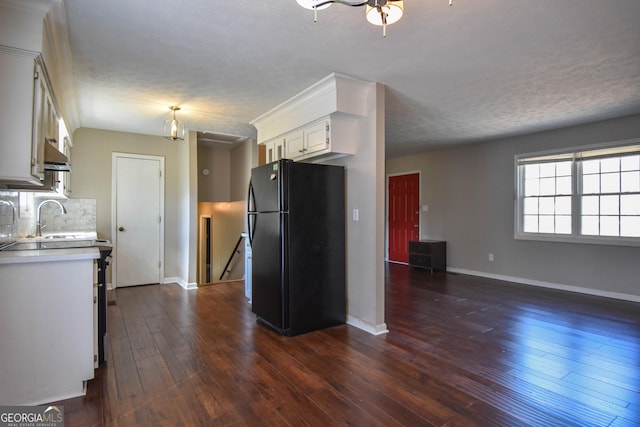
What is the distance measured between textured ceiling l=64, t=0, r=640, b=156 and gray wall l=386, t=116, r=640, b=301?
1112 mm

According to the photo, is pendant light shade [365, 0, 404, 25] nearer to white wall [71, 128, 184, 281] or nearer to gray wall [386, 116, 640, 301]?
white wall [71, 128, 184, 281]

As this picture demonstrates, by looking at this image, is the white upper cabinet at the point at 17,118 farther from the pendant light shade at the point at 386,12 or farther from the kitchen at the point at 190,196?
the pendant light shade at the point at 386,12

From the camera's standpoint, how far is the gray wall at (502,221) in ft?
15.0

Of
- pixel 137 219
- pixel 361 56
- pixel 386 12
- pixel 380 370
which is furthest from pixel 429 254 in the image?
pixel 386 12

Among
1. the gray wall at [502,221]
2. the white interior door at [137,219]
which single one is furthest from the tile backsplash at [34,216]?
the gray wall at [502,221]

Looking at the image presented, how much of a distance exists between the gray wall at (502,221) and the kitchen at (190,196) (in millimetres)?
3335

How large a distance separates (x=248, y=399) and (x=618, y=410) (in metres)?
2.20

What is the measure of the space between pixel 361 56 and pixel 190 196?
3.42 metres

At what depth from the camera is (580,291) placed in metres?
4.86

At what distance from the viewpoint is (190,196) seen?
5.07 metres

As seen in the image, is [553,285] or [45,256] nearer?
[45,256]

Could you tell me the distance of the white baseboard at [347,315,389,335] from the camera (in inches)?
127

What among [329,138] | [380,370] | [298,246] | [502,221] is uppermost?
[329,138]

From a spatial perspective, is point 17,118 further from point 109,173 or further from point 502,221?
point 502,221
